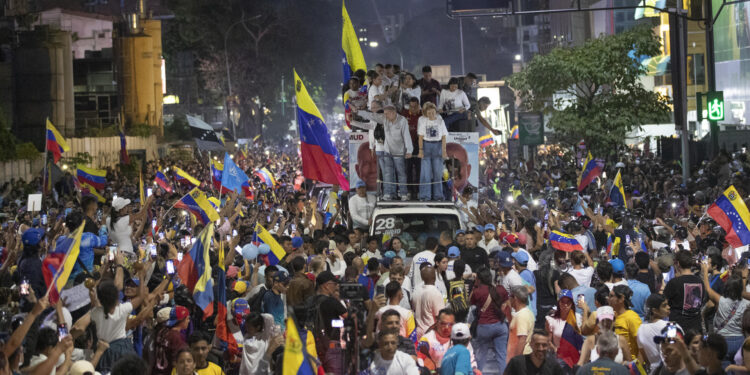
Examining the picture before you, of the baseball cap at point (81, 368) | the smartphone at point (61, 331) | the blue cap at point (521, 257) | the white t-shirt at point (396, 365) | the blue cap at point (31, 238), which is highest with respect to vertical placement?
the blue cap at point (31, 238)

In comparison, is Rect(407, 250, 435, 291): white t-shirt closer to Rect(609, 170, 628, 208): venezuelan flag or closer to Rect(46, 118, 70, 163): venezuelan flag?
Rect(609, 170, 628, 208): venezuelan flag

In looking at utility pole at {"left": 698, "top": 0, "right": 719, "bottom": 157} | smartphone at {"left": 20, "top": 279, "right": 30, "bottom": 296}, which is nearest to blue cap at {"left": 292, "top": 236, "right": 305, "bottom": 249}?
smartphone at {"left": 20, "top": 279, "right": 30, "bottom": 296}

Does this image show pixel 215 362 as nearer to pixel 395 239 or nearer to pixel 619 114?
pixel 395 239

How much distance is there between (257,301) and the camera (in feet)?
35.0

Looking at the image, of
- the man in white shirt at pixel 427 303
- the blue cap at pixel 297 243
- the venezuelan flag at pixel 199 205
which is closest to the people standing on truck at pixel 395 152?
the blue cap at pixel 297 243

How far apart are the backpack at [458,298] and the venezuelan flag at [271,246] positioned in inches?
118

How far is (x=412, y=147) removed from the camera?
52.2 ft

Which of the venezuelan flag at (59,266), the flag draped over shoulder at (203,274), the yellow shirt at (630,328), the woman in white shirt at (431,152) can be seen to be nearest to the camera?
the venezuelan flag at (59,266)

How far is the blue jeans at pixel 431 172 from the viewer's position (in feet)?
52.0

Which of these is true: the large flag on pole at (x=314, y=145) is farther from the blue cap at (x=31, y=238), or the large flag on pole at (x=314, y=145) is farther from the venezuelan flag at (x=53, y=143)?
the venezuelan flag at (x=53, y=143)

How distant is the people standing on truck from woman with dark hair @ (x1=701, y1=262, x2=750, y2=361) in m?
6.60

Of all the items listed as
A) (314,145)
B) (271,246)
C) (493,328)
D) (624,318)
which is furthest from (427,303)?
(314,145)

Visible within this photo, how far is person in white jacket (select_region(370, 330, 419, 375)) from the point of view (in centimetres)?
809

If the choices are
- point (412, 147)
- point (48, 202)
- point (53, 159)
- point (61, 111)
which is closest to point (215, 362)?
point (412, 147)
